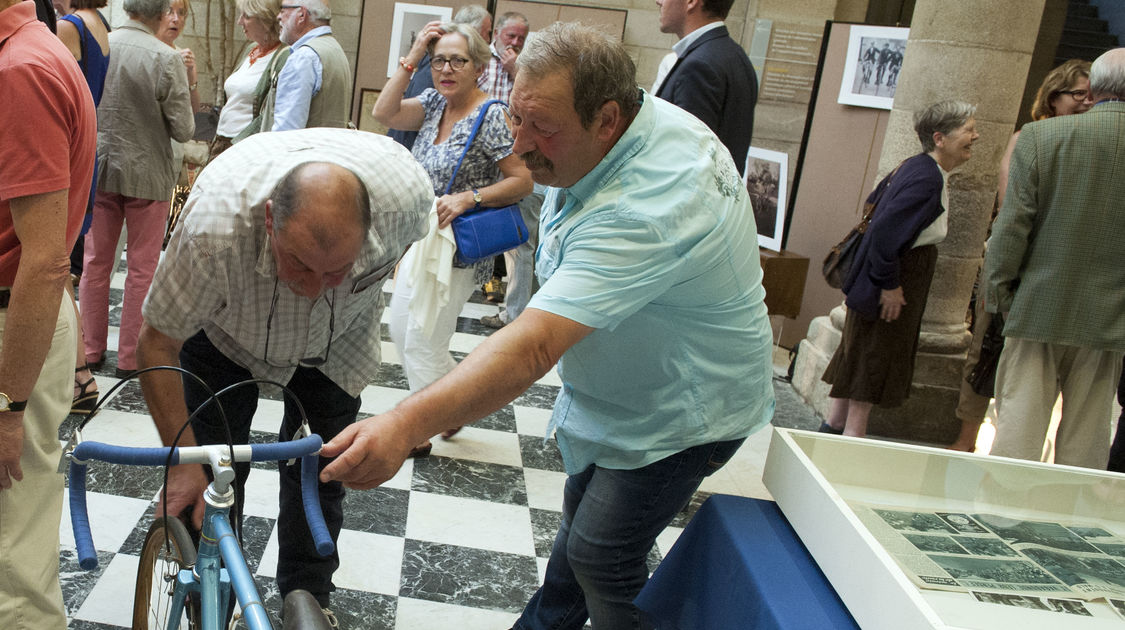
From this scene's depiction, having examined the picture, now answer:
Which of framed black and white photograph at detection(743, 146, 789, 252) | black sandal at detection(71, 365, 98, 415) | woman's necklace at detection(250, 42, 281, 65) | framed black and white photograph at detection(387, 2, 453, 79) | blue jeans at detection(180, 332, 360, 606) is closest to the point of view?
blue jeans at detection(180, 332, 360, 606)

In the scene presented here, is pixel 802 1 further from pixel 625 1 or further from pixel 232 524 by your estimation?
pixel 232 524

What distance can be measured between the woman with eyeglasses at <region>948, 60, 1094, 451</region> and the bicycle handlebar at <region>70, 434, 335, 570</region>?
3432 mm

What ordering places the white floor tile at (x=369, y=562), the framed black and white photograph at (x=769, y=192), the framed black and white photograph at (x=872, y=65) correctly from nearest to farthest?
the white floor tile at (x=369, y=562) → the framed black and white photograph at (x=872, y=65) → the framed black and white photograph at (x=769, y=192)

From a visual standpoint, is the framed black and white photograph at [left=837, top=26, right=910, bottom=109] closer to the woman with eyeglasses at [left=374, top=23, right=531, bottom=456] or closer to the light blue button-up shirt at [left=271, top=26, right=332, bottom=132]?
the woman with eyeglasses at [left=374, top=23, right=531, bottom=456]

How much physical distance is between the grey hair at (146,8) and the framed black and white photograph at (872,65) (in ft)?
13.3

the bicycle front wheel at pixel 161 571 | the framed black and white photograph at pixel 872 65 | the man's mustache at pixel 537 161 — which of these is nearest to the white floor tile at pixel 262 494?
the bicycle front wheel at pixel 161 571

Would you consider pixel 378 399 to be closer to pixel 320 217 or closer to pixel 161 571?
pixel 161 571

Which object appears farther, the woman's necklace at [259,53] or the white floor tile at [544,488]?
the woman's necklace at [259,53]

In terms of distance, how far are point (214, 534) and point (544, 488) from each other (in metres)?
2.19

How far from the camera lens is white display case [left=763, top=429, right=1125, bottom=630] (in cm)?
154

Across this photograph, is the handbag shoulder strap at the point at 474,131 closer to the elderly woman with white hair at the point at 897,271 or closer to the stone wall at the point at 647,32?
the elderly woman with white hair at the point at 897,271

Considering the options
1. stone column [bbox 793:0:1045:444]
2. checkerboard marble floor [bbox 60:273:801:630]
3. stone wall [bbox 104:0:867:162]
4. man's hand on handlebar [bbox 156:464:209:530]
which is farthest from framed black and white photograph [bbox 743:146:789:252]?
man's hand on handlebar [bbox 156:464:209:530]

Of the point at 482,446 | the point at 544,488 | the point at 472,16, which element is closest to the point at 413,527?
the point at 544,488

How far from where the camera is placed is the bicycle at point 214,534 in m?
1.27
